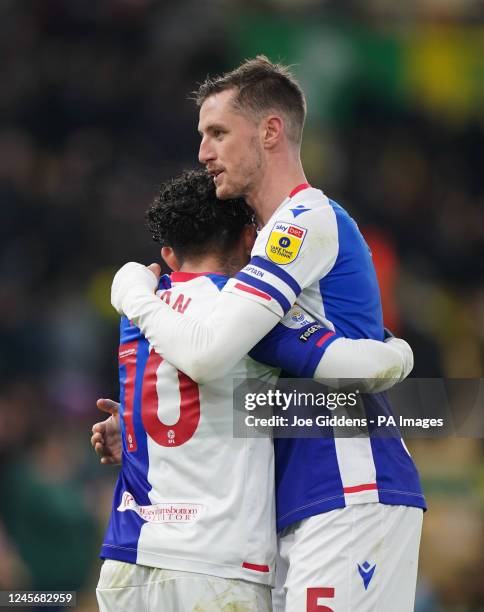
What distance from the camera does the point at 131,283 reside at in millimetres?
3607

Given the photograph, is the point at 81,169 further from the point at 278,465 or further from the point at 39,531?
the point at 278,465

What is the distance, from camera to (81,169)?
10336 millimetres

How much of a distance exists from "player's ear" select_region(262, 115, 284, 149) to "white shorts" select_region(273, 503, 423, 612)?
1.28 metres

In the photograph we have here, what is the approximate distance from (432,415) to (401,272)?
22.7 ft

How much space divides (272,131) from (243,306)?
0.80 metres

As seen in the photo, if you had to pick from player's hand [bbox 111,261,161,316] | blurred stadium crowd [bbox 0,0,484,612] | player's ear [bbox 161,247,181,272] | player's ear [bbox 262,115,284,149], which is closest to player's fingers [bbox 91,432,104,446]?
player's hand [bbox 111,261,161,316]

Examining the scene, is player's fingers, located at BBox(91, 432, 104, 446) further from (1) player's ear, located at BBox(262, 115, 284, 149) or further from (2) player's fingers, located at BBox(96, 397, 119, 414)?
(1) player's ear, located at BBox(262, 115, 284, 149)

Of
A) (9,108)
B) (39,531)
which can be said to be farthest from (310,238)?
(9,108)

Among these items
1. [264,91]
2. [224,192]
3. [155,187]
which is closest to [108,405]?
[224,192]

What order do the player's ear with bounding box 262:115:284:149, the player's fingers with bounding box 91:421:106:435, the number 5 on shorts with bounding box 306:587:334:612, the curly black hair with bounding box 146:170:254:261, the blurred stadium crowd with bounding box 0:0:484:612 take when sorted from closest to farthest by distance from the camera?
the number 5 on shorts with bounding box 306:587:334:612 < the curly black hair with bounding box 146:170:254:261 < the player's ear with bounding box 262:115:284:149 < the player's fingers with bounding box 91:421:106:435 < the blurred stadium crowd with bounding box 0:0:484:612

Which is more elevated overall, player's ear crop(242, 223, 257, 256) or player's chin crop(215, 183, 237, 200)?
player's chin crop(215, 183, 237, 200)

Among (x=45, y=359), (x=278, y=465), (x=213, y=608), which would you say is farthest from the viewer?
(x=45, y=359)

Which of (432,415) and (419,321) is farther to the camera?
(419,321)

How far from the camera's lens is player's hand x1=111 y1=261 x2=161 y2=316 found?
3.57m
